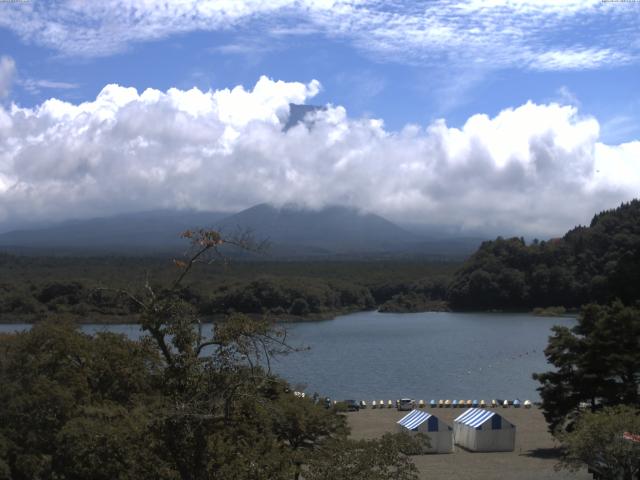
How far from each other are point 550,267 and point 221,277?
2702 cm

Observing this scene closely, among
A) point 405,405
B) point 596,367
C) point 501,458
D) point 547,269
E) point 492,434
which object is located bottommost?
point 405,405

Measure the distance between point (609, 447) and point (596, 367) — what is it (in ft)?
19.5

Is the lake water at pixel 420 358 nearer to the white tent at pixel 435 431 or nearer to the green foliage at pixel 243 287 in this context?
the white tent at pixel 435 431

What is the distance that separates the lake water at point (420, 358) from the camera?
100 ft

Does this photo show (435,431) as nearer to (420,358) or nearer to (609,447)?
(609,447)

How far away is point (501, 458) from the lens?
18156 millimetres

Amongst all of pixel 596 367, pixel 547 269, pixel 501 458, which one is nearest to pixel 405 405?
pixel 501 458

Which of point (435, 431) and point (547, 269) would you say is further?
point (547, 269)

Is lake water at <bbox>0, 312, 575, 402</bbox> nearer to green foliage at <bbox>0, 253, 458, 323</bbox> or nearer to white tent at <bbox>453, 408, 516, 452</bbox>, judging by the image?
green foliage at <bbox>0, 253, 458, 323</bbox>

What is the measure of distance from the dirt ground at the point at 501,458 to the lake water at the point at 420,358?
9.17 ft

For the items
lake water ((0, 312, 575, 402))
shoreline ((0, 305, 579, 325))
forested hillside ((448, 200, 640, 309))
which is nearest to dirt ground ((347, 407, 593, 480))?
lake water ((0, 312, 575, 402))

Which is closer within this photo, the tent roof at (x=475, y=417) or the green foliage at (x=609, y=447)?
the green foliage at (x=609, y=447)

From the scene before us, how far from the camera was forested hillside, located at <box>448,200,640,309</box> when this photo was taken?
2547 inches

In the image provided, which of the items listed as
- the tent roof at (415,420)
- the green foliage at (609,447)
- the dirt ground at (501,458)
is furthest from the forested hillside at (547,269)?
the green foliage at (609,447)
